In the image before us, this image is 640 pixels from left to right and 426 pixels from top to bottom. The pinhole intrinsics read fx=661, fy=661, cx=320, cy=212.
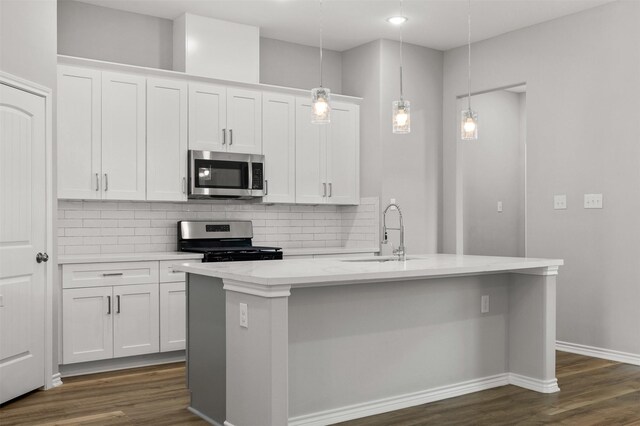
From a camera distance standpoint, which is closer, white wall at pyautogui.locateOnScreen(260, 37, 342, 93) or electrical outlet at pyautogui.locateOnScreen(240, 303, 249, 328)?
electrical outlet at pyautogui.locateOnScreen(240, 303, 249, 328)

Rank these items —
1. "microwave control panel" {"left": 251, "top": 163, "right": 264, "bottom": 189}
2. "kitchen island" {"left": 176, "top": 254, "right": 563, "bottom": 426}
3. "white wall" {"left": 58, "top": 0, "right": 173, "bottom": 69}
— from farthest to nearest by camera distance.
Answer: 1. "microwave control panel" {"left": 251, "top": 163, "right": 264, "bottom": 189}
2. "white wall" {"left": 58, "top": 0, "right": 173, "bottom": 69}
3. "kitchen island" {"left": 176, "top": 254, "right": 563, "bottom": 426}

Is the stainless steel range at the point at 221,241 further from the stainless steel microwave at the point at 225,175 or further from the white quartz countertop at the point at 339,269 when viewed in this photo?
the white quartz countertop at the point at 339,269

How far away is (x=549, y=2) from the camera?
5.43m

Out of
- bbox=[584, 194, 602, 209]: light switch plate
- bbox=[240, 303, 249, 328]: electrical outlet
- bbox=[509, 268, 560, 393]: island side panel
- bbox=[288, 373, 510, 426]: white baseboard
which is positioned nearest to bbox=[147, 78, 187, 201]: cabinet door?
bbox=[240, 303, 249, 328]: electrical outlet

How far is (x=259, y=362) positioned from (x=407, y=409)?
1.19m

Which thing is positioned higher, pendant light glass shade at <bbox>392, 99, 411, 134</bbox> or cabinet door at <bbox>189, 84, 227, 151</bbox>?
cabinet door at <bbox>189, 84, 227, 151</bbox>

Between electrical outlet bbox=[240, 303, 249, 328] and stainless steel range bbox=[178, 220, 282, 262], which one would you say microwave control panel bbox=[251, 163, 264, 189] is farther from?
electrical outlet bbox=[240, 303, 249, 328]

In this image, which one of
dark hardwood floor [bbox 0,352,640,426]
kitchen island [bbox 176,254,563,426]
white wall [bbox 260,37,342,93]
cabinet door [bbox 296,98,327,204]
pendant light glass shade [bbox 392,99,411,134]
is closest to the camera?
kitchen island [bbox 176,254,563,426]

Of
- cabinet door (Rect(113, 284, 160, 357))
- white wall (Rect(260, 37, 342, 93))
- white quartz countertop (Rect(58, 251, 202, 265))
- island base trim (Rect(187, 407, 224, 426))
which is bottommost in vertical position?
island base trim (Rect(187, 407, 224, 426))

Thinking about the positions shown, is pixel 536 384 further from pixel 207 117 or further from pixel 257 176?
pixel 207 117

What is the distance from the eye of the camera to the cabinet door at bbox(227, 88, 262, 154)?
5.78 metres

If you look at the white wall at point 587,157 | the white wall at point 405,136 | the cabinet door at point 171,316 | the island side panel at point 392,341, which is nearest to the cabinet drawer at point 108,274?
the cabinet door at point 171,316

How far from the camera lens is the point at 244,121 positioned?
587 centimetres

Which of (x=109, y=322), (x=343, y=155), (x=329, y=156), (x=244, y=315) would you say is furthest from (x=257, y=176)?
(x=244, y=315)
